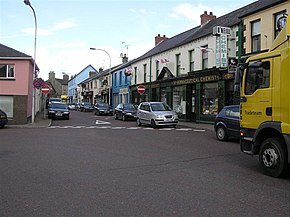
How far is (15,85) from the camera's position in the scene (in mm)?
23047

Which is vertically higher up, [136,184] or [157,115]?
[157,115]

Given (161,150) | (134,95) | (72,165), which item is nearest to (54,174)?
A: (72,165)

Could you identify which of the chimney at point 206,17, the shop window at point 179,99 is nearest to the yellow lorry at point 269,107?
the shop window at point 179,99

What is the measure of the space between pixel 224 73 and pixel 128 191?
17.0 m

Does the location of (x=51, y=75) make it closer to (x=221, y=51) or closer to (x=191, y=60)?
(x=191, y=60)

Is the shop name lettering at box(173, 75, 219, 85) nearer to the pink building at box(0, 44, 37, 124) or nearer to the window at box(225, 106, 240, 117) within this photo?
the window at box(225, 106, 240, 117)

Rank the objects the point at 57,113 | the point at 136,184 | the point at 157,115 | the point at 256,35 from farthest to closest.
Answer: the point at 57,113 < the point at 157,115 < the point at 256,35 < the point at 136,184

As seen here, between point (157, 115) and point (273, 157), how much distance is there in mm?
13332

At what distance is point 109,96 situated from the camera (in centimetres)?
4984

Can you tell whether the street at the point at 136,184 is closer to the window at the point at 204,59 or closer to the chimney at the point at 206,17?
the window at the point at 204,59

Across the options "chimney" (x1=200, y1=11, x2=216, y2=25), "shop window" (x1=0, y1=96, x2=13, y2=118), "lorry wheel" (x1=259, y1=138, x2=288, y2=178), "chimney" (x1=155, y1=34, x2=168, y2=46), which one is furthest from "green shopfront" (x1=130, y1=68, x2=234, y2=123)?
"lorry wheel" (x1=259, y1=138, x2=288, y2=178)

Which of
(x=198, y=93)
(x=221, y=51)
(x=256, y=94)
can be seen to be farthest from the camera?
(x=198, y=93)


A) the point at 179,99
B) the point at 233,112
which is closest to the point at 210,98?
the point at 179,99

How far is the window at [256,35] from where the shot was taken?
19062mm
